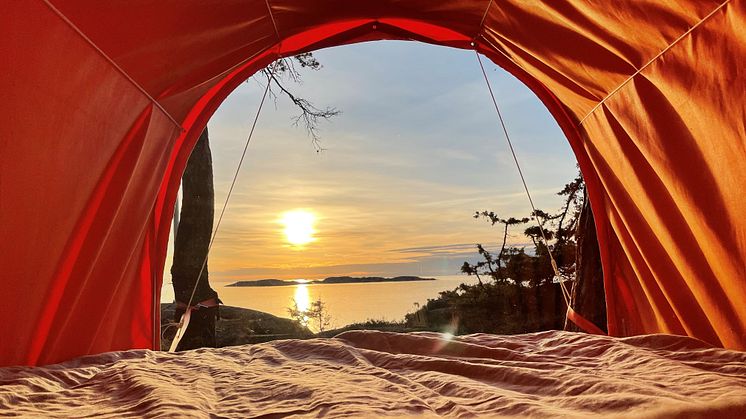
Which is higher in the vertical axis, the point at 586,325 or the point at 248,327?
the point at 248,327

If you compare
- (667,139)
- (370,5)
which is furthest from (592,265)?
(370,5)

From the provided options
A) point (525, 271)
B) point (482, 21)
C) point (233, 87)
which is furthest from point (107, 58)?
point (525, 271)

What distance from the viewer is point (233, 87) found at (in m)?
2.74

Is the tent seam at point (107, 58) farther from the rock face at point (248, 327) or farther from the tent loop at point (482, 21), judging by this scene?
→ the rock face at point (248, 327)

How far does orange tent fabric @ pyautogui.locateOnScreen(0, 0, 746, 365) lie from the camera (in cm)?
153

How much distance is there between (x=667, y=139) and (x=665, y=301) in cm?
64

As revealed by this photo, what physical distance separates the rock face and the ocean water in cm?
6

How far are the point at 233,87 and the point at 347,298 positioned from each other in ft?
9.37

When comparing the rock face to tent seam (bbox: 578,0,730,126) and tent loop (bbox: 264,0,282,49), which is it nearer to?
tent loop (bbox: 264,0,282,49)

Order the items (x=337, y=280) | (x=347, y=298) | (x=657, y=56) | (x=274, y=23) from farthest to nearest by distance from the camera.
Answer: (x=337, y=280) < (x=347, y=298) < (x=274, y=23) < (x=657, y=56)

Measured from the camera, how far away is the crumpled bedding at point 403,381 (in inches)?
40.6

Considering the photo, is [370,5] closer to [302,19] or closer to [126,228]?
[302,19]

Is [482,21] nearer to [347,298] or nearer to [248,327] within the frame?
[347,298]

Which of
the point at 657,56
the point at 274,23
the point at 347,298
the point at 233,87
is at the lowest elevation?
the point at 347,298
